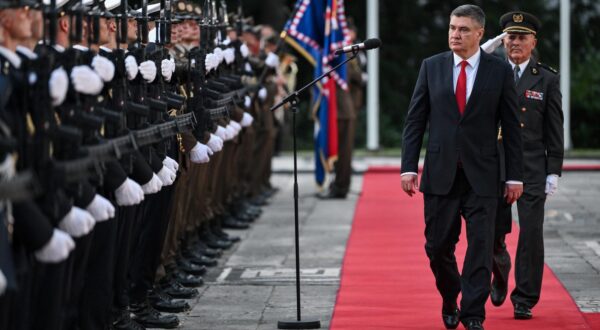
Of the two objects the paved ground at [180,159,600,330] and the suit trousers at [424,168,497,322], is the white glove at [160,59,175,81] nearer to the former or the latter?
the paved ground at [180,159,600,330]

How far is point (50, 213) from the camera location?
21.8 ft

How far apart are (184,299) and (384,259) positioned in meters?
2.79

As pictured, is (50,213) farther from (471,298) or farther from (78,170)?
(471,298)

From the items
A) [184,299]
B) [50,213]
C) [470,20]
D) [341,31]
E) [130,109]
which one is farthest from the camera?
[341,31]

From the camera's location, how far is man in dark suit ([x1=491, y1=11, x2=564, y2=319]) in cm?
→ 998

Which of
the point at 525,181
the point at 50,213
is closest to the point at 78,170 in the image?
the point at 50,213

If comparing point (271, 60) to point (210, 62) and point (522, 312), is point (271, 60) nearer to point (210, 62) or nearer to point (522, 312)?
point (210, 62)

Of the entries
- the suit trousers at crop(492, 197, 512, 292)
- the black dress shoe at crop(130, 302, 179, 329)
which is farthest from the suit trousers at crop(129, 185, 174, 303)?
the suit trousers at crop(492, 197, 512, 292)

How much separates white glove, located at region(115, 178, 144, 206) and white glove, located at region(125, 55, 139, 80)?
0.80m

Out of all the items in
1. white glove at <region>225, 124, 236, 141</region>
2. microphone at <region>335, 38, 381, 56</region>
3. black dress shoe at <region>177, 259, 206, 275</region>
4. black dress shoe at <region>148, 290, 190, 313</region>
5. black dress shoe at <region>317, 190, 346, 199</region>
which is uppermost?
microphone at <region>335, 38, 381, 56</region>

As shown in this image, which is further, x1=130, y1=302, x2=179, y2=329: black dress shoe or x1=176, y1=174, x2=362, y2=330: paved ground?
x1=176, y1=174, x2=362, y2=330: paved ground

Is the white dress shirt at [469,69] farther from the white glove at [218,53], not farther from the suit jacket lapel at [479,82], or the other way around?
the white glove at [218,53]

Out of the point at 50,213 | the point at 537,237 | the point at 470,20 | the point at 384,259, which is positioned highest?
the point at 470,20

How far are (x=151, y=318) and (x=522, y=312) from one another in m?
2.43
